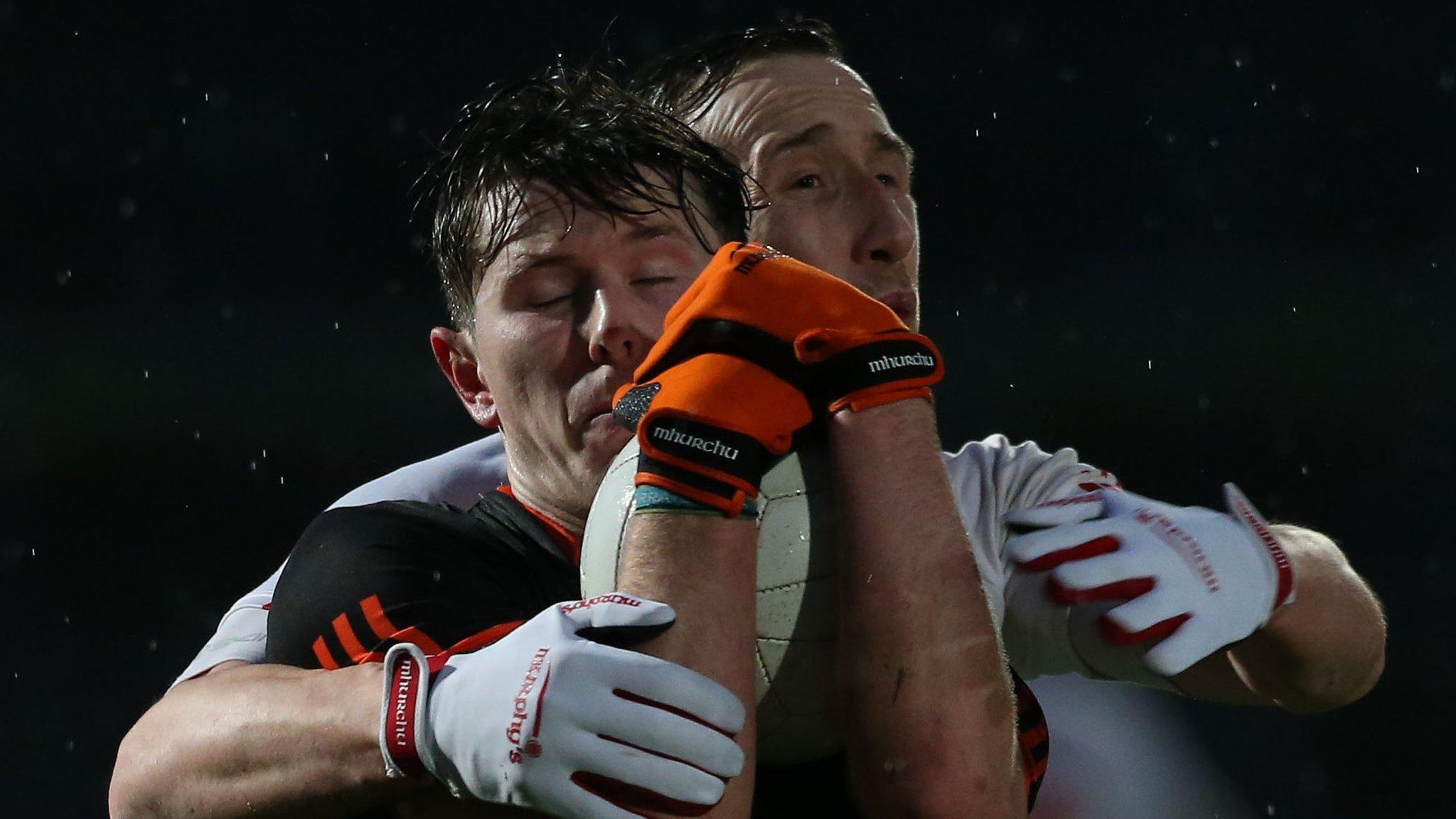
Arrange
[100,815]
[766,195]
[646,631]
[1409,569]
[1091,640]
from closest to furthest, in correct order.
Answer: [646,631], [1091,640], [766,195], [100,815], [1409,569]

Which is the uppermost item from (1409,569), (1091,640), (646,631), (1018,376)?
(646,631)

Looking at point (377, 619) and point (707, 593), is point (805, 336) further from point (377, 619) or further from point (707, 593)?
point (377, 619)

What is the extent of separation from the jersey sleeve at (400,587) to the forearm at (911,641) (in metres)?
0.47

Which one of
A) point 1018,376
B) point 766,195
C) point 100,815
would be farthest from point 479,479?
point 1018,376

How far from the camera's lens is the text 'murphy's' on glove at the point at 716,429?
5.34ft

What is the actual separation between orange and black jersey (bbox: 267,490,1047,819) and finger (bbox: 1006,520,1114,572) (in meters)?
0.30

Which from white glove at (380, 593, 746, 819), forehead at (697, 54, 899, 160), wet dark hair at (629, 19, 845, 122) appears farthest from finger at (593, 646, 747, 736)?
wet dark hair at (629, 19, 845, 122)

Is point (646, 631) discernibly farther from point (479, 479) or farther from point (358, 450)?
point (358, 450)

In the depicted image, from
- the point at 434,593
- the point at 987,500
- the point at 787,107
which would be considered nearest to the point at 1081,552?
the point at 987,500

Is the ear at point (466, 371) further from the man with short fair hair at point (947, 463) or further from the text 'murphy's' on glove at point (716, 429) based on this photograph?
the text 'murphy's' on glove at point (716, 429)

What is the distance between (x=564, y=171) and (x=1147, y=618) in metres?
1.04

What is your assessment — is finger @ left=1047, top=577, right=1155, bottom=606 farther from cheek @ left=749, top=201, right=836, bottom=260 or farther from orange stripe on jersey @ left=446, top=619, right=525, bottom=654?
cheek @ left=749, top=201, right=836, bottom=260

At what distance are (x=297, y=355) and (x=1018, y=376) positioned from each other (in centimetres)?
244

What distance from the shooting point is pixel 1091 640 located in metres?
1.92
